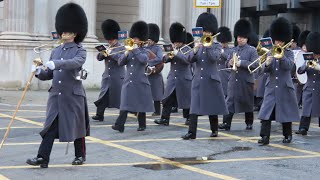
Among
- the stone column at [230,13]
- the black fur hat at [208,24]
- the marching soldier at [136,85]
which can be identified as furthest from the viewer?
the stone column at [230,13]

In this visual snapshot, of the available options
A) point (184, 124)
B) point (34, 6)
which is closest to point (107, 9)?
point (34, 6)


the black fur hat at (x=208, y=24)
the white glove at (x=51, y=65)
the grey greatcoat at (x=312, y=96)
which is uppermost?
the black fur hat at (x=208, y=24)

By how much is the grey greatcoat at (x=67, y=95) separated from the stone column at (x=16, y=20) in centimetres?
1158

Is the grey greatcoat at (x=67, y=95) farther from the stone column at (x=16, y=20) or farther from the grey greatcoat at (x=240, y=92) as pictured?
the stone column at (x=16, y=20)

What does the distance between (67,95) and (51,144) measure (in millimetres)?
597

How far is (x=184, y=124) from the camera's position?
39.9 ft

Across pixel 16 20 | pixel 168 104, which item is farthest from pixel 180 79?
pixel 16 20

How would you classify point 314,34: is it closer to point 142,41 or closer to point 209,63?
point 209,63

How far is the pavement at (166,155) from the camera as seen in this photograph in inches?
292

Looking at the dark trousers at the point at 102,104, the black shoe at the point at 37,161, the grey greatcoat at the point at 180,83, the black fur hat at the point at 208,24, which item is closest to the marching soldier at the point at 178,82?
the grey greatcoat at the point at 180,83

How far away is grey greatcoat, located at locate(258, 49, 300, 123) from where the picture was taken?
32.2 ft

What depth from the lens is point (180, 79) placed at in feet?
39.9

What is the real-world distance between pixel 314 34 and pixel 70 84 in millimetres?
5288

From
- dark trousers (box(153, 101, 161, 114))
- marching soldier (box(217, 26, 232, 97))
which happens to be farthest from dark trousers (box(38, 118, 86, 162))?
dark trousers (box(153, 101, 161, 114))
